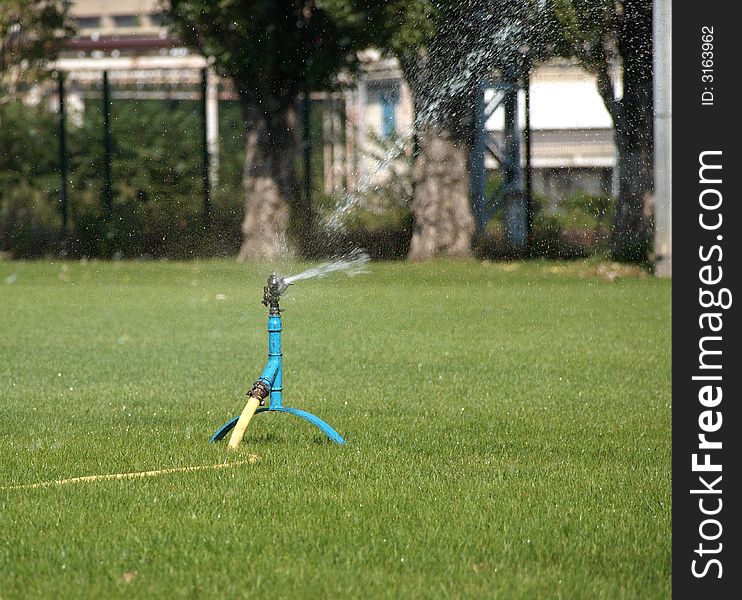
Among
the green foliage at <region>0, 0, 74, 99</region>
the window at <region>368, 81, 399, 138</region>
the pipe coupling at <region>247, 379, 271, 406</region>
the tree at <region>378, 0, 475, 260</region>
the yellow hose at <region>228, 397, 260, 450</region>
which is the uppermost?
the green foliage at <region>0, 0, 74, 99</region>

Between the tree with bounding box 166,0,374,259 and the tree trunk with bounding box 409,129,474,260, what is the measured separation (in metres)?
1.91

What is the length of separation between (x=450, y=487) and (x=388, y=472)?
37cm

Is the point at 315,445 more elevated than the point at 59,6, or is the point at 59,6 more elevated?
the point at 59,6

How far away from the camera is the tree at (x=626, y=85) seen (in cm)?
1477

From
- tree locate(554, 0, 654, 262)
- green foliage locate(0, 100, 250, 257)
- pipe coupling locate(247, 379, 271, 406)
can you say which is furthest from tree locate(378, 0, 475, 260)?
pipe coupling locate(247, 379, 271, 406)

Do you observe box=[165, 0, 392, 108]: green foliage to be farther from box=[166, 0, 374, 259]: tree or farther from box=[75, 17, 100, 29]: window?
box=[75, 17, 100, 29]: window

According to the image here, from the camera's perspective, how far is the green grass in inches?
162

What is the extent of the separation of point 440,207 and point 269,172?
2831mm

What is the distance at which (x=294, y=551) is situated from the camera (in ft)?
14.1

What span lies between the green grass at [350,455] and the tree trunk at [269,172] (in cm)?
759

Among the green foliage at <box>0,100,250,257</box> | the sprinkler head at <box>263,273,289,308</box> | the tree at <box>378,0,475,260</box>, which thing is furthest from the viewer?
the green foliage at <box>0,100,250,257</box>

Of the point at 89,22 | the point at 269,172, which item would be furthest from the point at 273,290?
the point at 89,22
